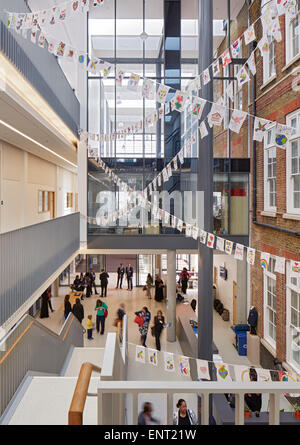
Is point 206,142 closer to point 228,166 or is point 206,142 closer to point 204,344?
point 204,344

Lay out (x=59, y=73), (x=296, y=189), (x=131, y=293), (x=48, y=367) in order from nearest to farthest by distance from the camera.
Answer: (x=48, y=367)
(x=296, y=189)
(x=59, y=73)
(x=131, y=293)

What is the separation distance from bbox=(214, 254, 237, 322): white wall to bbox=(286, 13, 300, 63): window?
7.81 metres

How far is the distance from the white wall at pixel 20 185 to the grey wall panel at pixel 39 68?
195cm

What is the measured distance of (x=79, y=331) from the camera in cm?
1088

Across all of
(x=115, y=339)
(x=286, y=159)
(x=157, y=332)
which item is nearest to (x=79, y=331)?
(x=157, y=332)

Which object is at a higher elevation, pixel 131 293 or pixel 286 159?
pixel 286 159

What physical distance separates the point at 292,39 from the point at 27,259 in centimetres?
794

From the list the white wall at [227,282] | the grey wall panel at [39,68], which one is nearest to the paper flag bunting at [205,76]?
the grey wall panel at [39,68]

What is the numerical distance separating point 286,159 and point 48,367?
7.43m

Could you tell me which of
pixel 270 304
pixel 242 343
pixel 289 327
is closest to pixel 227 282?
pixel 242 343

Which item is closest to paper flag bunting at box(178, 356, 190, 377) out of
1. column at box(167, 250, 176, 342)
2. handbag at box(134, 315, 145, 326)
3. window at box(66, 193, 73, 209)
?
handbag at box(134, 315, 145, 326)

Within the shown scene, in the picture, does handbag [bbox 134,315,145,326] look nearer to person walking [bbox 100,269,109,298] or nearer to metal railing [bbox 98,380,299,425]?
person walking [bbox 100,269,109,298]

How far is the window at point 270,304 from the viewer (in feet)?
32.5

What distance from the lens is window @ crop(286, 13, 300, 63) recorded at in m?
8.29
